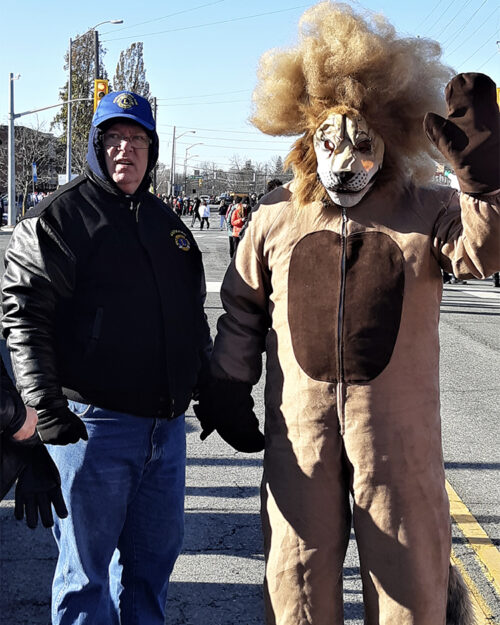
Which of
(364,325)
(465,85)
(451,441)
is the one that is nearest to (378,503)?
(364,325)

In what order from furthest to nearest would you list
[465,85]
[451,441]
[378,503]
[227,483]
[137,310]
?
[451,441] < [227,483] < [137,310] < [378,503] < [465,85]

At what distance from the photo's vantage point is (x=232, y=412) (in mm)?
2973

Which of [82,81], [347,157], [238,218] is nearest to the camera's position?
[347,157]

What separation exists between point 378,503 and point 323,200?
0.99 m

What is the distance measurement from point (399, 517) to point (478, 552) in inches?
64.2

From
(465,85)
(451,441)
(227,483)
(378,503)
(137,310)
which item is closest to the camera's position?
(465,85)

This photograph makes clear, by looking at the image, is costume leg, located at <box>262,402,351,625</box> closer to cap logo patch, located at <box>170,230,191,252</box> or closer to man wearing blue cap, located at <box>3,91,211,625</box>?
man wearing blue cap, located at <box>3,91,211,625</box>

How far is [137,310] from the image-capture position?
2.83m

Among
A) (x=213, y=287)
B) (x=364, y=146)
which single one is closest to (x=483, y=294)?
(x=213, y=287)

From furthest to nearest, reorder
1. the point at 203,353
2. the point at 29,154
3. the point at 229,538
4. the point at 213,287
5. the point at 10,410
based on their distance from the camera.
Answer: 1. the point at 29,154
2. the point at 213,287
3. the point at 229,538
4. the point at 203,353
5. the point at 10,410

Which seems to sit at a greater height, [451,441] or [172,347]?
[172,347]

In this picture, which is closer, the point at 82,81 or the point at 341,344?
the point at 341,344

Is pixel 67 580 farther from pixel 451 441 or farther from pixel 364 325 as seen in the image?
pixel 451 441

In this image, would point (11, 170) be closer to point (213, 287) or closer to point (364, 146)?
point (213, 287)
